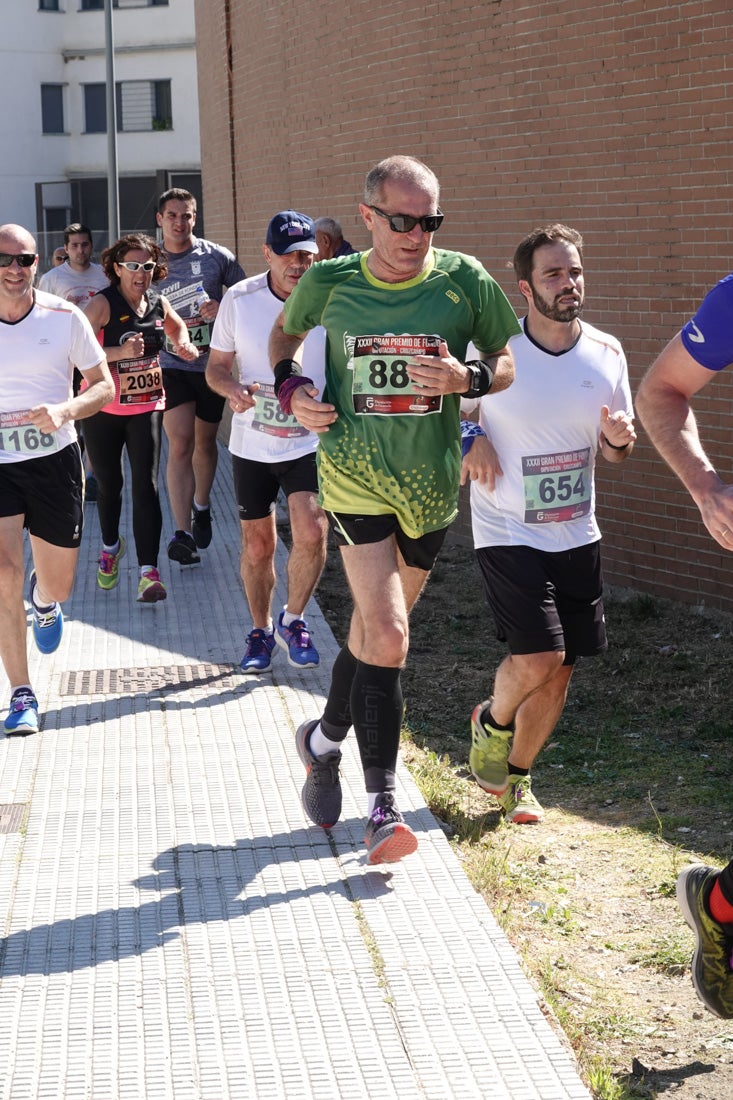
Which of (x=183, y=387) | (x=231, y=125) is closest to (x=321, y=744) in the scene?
(x=183, y=387)

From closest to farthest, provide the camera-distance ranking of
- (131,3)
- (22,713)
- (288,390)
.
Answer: (288,390), (22,713), (131,3)

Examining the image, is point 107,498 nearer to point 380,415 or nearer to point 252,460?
point 252,460

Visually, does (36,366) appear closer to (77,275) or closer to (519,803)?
(519,803)

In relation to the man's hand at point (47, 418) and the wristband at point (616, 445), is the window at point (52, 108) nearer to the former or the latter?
the man's hand at point (47, 418)

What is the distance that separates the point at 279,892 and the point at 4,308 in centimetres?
311

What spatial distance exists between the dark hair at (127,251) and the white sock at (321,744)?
4.60 metres

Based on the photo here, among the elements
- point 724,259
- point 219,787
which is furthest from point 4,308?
point 724,259

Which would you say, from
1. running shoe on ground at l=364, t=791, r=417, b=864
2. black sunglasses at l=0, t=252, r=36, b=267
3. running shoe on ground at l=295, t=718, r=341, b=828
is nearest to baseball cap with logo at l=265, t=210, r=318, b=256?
black sunglasses at l=0, t=252, r=36, b=267

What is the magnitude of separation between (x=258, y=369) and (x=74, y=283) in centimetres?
564

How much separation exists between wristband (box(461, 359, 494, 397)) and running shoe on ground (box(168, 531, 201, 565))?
5733 mm

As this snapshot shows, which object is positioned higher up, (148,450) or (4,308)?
(4,308)

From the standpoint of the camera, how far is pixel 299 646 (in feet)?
25.5

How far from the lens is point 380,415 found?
5070mm

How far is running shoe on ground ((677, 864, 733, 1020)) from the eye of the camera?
13.2 feet
